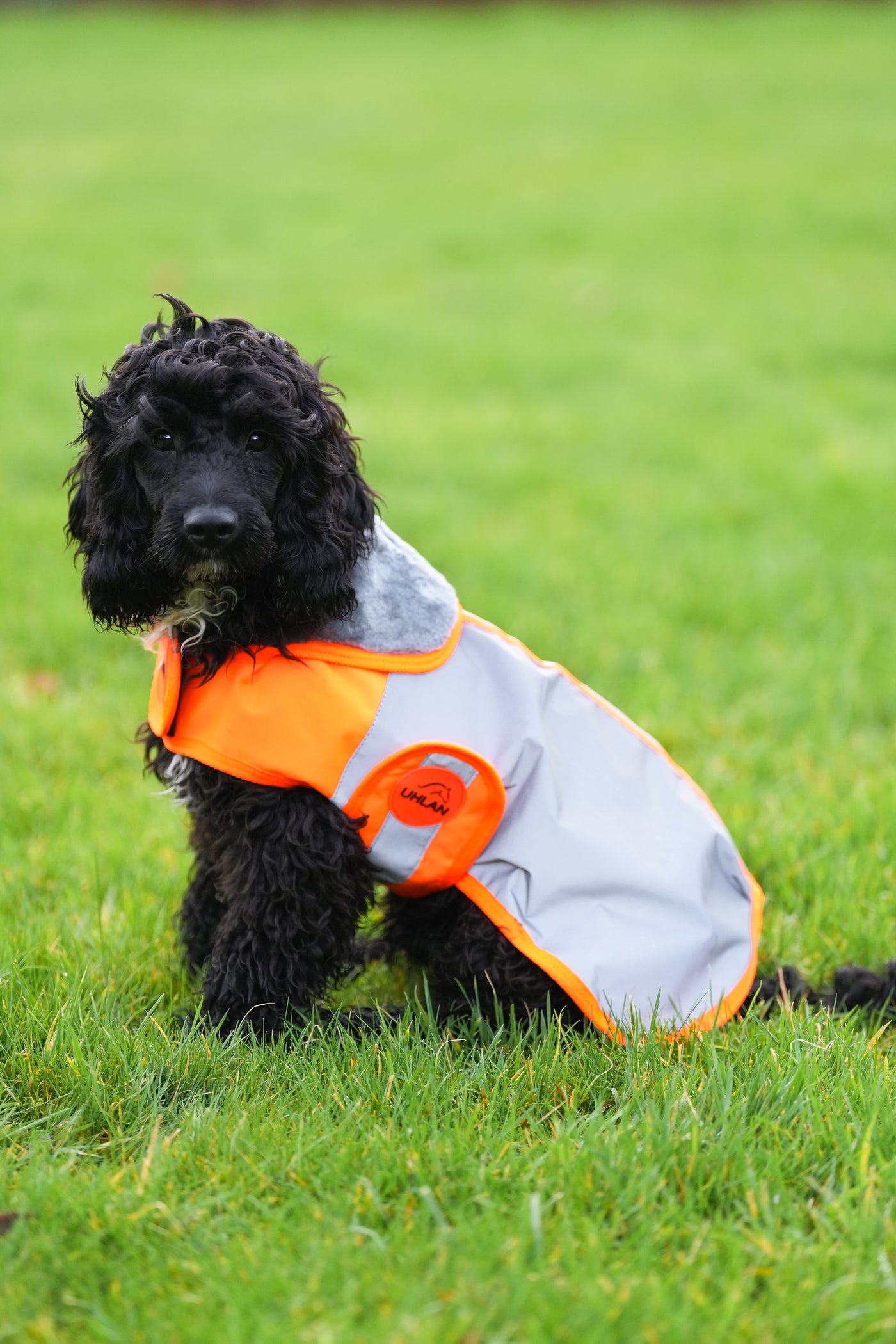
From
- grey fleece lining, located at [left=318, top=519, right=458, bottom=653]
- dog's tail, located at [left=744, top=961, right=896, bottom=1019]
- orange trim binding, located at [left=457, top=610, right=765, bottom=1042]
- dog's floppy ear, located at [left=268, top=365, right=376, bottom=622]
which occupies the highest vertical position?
dog's floppy ear, located at [left=268, top=365, right=376, bottom=622]

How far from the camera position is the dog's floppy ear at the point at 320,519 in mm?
2611

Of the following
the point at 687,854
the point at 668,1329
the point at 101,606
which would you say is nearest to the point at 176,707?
the point at 101,606

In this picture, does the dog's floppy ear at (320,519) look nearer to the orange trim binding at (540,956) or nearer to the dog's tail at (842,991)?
the orange trim binding at (540,956)

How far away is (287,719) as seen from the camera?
8.68 feet

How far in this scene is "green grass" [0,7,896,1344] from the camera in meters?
2.03

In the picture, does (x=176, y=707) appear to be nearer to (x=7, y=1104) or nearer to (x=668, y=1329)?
(x=7, y=1104)

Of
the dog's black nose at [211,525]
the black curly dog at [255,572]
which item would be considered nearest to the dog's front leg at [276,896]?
the black curly dog at [255,572]

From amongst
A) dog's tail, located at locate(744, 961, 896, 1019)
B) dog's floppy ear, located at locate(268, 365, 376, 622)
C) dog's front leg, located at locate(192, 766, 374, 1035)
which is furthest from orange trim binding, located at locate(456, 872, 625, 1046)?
dog's floppy ear, located at locate(268, 365, 376, 622)

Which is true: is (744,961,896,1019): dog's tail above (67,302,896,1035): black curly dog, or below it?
below

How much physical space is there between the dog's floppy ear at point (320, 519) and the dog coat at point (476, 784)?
114 mm

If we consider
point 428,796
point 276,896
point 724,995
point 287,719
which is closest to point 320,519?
point 287,719

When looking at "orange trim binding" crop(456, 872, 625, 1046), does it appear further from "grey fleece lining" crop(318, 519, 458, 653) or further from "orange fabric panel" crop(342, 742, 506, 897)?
"grey fleece lining" crop(318, 519, 458, 653)

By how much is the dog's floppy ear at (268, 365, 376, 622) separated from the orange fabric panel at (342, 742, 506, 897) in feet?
1.22

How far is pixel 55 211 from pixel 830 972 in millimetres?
12479
